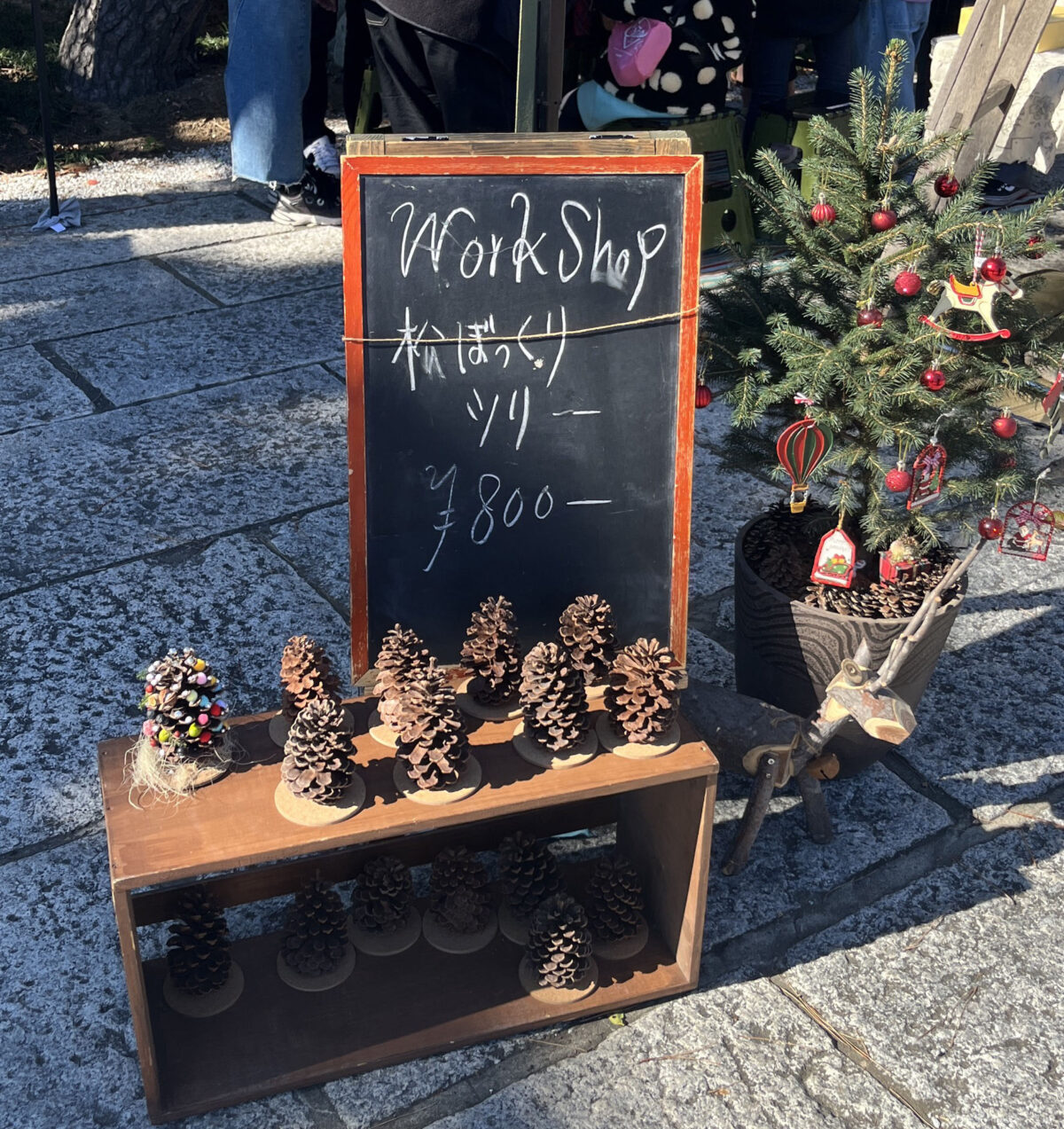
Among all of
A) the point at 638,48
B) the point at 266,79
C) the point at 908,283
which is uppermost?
the point at 638,48

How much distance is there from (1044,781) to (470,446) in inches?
64.6

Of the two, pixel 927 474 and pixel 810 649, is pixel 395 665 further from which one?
pixel 927 474

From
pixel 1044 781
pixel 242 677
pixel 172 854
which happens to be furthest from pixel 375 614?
pixel 1044 781

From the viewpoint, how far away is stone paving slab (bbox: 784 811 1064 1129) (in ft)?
7.22

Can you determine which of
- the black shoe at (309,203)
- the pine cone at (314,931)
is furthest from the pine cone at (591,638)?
the black shoe at (309,203)

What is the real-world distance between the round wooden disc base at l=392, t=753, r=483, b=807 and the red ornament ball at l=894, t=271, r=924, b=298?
1.26m

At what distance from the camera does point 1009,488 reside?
2.60 meters

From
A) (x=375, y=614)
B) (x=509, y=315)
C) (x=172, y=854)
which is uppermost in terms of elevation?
(x=509, y=315)

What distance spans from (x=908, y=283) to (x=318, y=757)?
1458 millimetres

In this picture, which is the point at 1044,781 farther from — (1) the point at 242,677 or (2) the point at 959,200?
(1) the point at 242,677

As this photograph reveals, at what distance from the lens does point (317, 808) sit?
2.02 meters

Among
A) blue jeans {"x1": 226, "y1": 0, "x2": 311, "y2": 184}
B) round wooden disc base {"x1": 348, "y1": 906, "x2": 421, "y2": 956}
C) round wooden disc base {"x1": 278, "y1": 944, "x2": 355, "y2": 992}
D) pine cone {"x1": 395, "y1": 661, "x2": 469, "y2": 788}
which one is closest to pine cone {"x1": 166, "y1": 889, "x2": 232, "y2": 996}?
round wooden disc base {"x1": 278, "y1": 944, "x2": 355, "y2": 992}

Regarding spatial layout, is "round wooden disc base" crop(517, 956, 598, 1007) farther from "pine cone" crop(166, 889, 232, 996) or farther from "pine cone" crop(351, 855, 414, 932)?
"pine cone" crop(166, 889, 232, 996)

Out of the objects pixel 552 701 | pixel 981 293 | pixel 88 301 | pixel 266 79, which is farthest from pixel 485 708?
pixel 266 79
